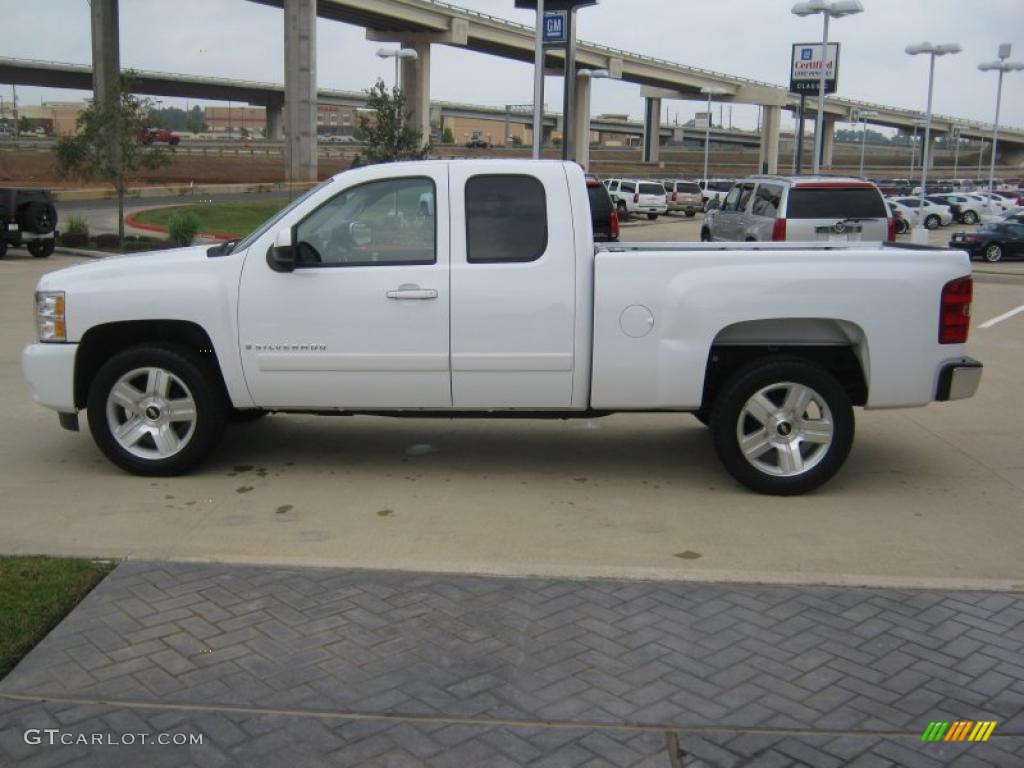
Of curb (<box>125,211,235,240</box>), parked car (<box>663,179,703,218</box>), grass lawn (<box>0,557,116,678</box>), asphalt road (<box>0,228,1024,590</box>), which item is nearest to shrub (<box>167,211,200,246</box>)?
curb (<box>125,211,235,240</box>)

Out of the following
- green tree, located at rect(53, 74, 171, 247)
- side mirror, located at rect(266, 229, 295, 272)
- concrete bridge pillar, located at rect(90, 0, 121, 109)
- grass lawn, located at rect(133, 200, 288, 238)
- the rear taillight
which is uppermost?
concrete bridge pillar, located at rect(90, 0, 121, 109)

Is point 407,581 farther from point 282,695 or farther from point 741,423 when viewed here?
point 741,423

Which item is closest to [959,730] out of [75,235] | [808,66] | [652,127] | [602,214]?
[602,214]

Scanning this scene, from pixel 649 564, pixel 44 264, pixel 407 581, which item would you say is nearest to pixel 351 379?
pixel 407 581

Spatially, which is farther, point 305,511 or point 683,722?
point 305,511

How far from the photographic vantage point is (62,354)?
671 cm

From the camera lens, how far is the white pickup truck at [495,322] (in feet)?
21.1

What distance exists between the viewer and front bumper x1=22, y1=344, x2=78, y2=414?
6711 mm

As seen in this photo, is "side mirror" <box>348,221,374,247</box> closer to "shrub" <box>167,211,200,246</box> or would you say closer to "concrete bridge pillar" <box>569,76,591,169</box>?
"shrub" <box>167,211,200,246</box>

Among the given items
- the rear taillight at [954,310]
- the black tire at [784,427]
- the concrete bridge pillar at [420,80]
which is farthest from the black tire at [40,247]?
the concrete bridge pillar at [420,80]

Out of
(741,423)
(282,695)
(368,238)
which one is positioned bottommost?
(282,695)

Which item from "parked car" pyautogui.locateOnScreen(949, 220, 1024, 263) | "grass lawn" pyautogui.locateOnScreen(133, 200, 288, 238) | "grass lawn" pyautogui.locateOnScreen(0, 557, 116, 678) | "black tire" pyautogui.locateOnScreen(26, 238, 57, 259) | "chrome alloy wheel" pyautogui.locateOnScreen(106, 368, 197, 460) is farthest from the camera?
"grass lawn" pyautogui.locateOnScreen(133, 200, 288, 238)

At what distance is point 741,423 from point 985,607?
2024 mm

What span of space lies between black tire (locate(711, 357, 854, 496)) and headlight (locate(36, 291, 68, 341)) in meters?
4.06
